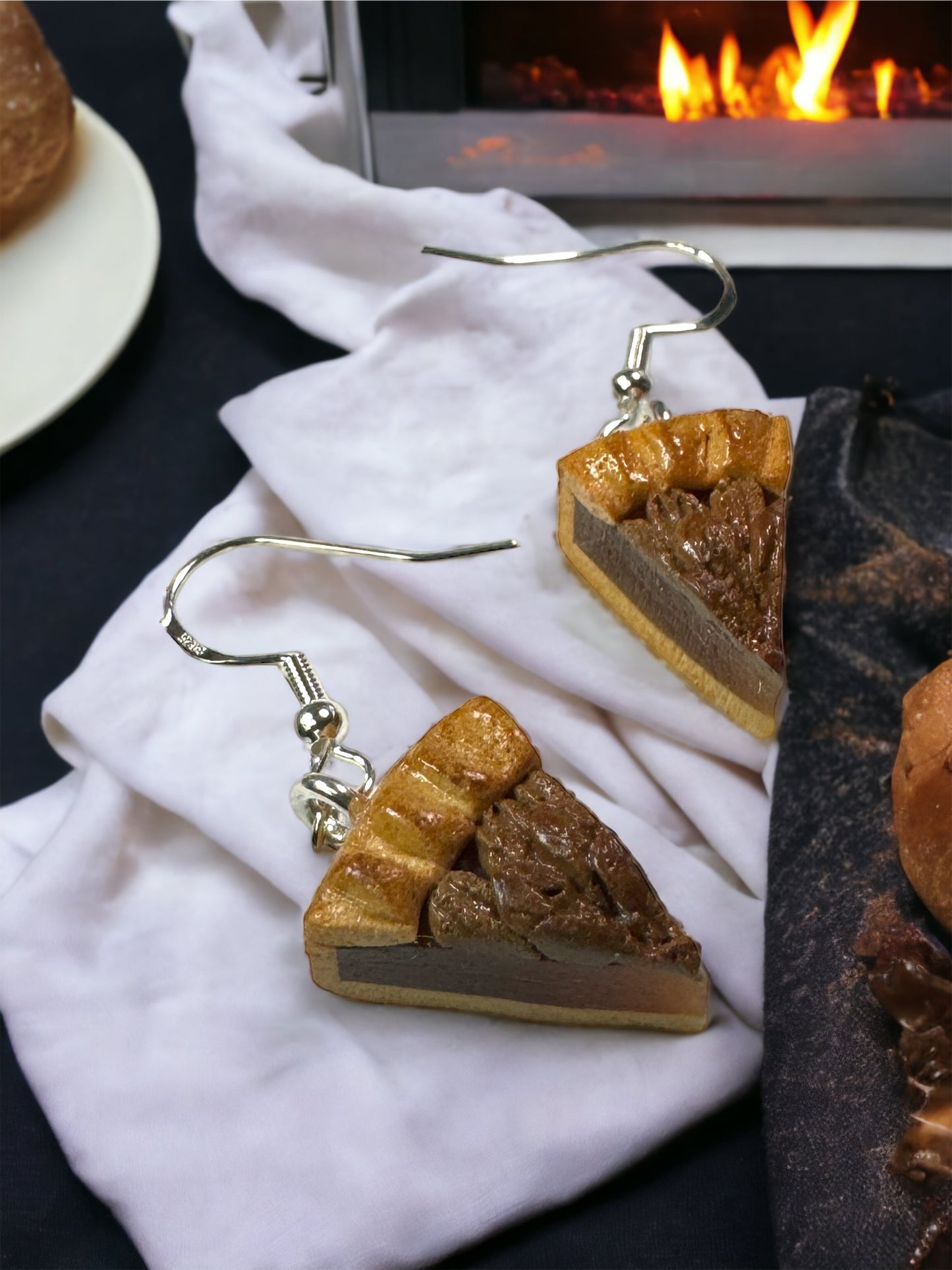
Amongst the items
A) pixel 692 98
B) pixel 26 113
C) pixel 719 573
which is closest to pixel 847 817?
pixel 719 573

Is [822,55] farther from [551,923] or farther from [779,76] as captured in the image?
[551,923]

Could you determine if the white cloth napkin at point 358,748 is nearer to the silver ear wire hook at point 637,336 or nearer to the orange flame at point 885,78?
the silver ear wire hook at point 637,336

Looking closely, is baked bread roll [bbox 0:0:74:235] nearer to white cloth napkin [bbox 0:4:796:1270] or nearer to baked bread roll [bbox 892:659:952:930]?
white cloth napkin [bbox 0:4:796:1270]

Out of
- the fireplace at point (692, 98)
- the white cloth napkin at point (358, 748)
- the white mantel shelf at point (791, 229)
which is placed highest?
the fireplace at point (692, 98)

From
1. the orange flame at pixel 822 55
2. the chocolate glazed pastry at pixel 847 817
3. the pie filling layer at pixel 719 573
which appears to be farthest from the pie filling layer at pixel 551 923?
the orange flame at pixel 822 55

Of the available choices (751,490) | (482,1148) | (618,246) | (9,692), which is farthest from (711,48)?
(482,1148)

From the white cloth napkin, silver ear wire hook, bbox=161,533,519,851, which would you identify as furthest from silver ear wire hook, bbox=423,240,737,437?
silver ear wire hook, bbox=161,533,519,851

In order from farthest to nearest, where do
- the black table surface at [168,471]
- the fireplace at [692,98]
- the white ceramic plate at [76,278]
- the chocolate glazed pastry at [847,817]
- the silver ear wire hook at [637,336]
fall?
the fireplace at [692,98] < the white ceramic plate at [76,278] < the silver ear wire hook at [637,336] < the black table surface at [168,471] < the chocolate glazed pastry at [847,817]
